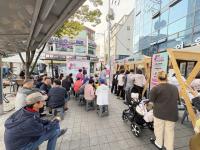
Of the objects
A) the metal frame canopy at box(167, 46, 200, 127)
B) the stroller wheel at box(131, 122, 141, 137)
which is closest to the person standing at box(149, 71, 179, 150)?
the stroller wheel at box(131, 122, 141, 137)

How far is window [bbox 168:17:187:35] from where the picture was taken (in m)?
12.3

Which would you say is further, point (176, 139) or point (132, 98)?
point (132, 98)

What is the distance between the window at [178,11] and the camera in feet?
39.9

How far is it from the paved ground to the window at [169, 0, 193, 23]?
1056 centimetres

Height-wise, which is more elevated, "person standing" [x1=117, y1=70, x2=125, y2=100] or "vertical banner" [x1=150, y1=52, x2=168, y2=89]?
"vertical banner" [x1=150, y1=52, x2=168, y2=89]

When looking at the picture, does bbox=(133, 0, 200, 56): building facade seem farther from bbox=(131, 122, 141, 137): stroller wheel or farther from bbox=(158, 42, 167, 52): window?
bbox=(131, 122, 141, 137): stroller wheel

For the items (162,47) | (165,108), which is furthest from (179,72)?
(162,47)

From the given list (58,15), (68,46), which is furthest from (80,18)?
(68,46)

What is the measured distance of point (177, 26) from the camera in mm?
13086

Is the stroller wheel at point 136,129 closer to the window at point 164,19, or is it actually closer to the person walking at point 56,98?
the person walking at point 56,98

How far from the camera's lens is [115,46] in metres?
38.7

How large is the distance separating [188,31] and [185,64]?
506cm

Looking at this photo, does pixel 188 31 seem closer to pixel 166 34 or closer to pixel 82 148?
pixel 166 34

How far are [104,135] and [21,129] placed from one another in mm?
2463
